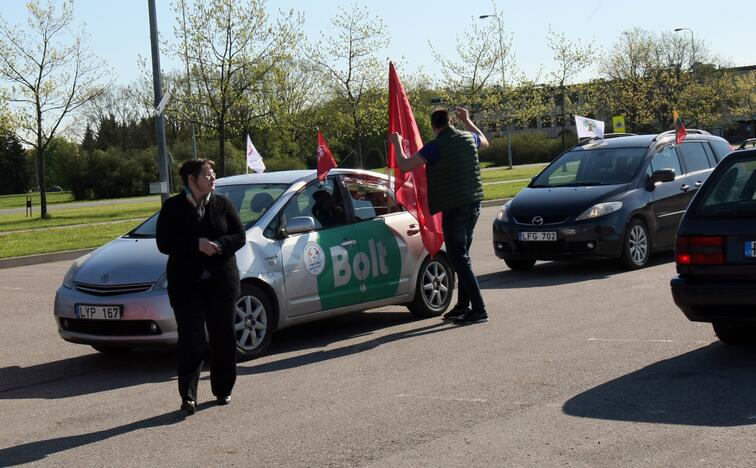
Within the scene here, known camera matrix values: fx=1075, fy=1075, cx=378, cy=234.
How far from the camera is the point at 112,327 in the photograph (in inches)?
323

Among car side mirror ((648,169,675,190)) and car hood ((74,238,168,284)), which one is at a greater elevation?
car side mirror ((648,169,675,190))

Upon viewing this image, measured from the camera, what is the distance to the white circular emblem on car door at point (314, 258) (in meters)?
9.05

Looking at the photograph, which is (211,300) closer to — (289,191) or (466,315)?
(289,191)

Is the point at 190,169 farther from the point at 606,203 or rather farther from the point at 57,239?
the point at 57,239

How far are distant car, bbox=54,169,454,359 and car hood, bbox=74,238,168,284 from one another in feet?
0.04

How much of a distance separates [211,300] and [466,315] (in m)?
3.60

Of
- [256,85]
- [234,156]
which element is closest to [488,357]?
[256,85]

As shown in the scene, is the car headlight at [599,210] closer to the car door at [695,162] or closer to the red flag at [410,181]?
the car door at [695,162]

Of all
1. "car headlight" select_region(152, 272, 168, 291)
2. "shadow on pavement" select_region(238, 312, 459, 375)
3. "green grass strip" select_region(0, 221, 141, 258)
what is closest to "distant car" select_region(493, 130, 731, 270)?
"shadow on pavement" select_region(238, 312, 459, 375)

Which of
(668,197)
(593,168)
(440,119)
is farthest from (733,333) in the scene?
(593,168)

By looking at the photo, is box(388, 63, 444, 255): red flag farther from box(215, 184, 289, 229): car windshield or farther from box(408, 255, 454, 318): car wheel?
box(215, 184, 289, 229): car windshield

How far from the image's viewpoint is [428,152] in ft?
31.8

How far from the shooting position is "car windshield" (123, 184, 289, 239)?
913 cm

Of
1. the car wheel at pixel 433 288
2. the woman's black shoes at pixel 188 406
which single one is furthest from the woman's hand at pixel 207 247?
the car wheel at pixel 433 288
